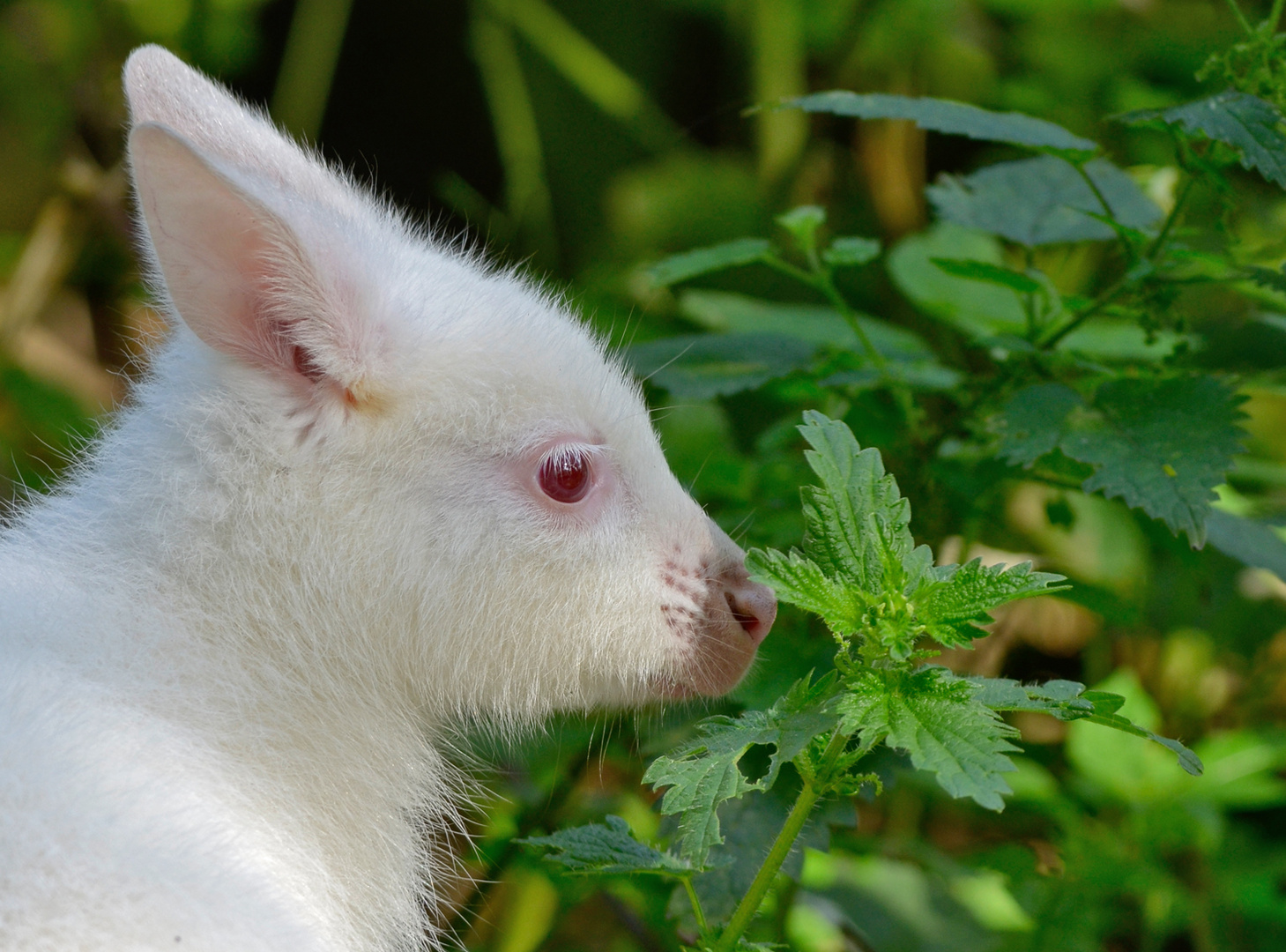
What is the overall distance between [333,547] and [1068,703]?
1.02 metres

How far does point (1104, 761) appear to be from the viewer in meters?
2.71

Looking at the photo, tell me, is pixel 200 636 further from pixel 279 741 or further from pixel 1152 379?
pixel 1152 379

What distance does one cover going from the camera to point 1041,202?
227 cm

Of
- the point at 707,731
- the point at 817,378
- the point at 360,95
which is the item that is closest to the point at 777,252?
the point at 817,378

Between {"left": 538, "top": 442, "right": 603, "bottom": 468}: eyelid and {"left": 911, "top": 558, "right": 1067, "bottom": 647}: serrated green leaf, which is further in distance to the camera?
{"left": 538, "top": 442, "right": 603, "bottom": 468}: eyelid

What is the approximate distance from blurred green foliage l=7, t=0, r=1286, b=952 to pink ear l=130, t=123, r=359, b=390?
1.73 feet

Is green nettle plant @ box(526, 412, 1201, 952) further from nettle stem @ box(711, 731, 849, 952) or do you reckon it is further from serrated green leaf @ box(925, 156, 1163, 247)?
Result: serrated green leaf @ box(925, 156, 1163, 247)

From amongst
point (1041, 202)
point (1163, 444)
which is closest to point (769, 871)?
point (1163, 444)

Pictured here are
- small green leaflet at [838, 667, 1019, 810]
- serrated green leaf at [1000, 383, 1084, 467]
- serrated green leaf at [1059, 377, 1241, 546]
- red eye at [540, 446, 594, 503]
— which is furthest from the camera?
red eye at [540, 446, 594, 503]

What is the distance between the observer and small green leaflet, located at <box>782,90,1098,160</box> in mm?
1836

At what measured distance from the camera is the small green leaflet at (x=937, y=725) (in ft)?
3.85

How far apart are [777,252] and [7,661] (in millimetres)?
1341

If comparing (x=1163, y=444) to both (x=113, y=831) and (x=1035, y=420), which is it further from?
(x=113, y=831)

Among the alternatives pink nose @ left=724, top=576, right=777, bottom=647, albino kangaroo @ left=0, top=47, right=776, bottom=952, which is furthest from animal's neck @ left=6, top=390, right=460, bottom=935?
pink nose @ left=724, top=576, right=777, bottom=647
